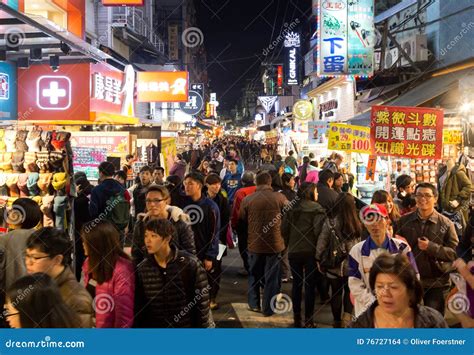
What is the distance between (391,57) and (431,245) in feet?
47.1

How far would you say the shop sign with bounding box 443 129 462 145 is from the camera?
11.5m

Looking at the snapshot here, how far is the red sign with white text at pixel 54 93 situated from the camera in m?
11.5

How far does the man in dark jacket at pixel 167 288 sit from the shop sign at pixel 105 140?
11.1 meters

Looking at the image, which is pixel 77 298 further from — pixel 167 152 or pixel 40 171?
pixel 167 152

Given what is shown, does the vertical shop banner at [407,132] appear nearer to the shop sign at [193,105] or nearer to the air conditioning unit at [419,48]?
the air conditioning unit at [419,48]

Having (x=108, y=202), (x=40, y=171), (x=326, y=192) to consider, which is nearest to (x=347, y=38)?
(x=326, y=192)

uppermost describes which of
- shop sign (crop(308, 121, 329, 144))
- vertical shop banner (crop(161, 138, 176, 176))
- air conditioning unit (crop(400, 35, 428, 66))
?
air conditioning unit (crop(400, 35, 428, 66))

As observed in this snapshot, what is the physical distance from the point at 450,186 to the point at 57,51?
8.04m

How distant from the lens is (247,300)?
8.51 meters

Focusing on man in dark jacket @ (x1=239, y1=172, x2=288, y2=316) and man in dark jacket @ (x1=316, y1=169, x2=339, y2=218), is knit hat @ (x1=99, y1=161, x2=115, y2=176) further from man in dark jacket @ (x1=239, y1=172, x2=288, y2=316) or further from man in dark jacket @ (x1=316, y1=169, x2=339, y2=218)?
man in dark jacket @ (x1=316, y1=169, x2=339, y2=218)

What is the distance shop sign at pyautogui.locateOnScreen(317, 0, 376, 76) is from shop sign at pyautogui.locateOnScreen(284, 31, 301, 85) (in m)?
23.1

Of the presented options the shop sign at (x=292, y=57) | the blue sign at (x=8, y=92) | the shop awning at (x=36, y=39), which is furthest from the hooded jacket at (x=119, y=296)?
the shop sign at (x=292, y=57)

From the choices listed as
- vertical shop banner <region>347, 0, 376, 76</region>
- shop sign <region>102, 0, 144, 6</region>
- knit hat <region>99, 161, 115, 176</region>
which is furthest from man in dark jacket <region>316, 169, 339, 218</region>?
shop sign <region>102, 0, 144, 6</region>

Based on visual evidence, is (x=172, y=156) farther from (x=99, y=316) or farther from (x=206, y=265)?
(x=99, y=316)
